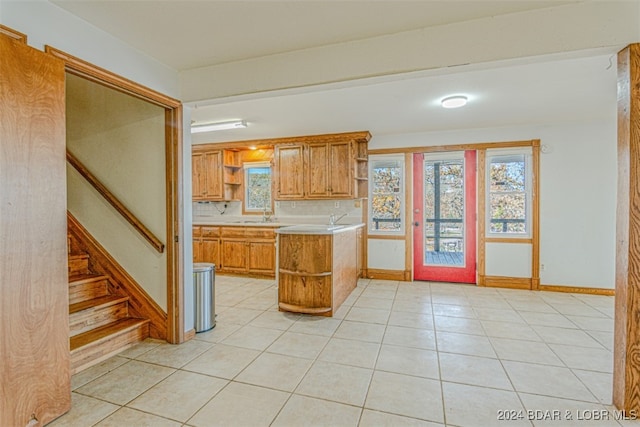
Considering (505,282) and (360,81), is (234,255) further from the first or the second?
(505,282)

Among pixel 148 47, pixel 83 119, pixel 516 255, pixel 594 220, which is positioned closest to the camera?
pixel 148 47

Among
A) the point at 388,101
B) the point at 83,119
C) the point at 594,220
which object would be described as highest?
the point at 388,101

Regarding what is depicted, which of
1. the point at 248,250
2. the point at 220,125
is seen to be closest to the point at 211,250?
the point at 248,250

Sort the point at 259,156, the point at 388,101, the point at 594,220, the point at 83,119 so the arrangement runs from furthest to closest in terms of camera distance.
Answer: the point at 259,156
the point at 594,220
the point at 388,101
the point at 83,119

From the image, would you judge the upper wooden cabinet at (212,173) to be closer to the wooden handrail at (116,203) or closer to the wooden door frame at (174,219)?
the wooden handrail at (116,203)

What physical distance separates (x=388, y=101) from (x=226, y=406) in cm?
312

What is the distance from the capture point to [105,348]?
8.05 feet

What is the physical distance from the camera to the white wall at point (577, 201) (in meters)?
4.20

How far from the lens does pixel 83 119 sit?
3.09 meters

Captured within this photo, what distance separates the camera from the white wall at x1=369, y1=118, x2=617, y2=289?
4203 millimetres

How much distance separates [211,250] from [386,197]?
10.3 feet

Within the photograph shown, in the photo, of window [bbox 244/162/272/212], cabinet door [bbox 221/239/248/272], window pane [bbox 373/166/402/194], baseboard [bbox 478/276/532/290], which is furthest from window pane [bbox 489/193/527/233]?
cabinet door [bbox 221/239/248/272]

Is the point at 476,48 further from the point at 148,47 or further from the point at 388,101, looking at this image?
the point at 148,47

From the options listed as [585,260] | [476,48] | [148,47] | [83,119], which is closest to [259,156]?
[83,119]
